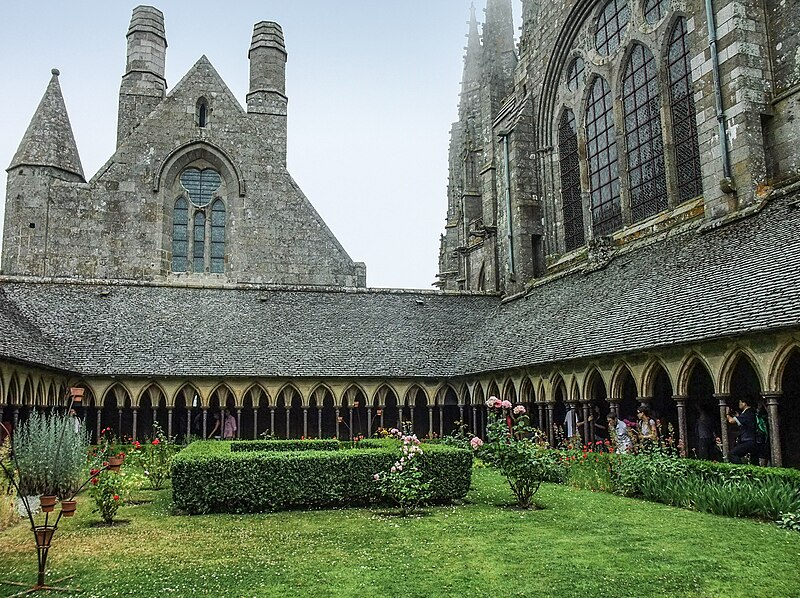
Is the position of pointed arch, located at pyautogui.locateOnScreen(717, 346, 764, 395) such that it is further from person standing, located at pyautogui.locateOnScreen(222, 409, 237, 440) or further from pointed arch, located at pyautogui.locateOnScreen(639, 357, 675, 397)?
person standing, located at pyautogui.locateOnScreen(222, 409, 237, 440)

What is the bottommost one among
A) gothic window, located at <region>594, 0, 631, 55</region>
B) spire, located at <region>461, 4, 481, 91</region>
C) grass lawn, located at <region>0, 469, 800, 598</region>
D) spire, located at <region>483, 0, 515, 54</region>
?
grass lawn, located at <region>0, 469, 800, 598</region>

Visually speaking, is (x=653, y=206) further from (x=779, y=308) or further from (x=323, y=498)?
(x=323, y=498)

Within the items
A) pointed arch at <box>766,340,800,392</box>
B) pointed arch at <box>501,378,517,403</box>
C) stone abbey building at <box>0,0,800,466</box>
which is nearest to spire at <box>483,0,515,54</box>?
stone abbey building at <box>0,0,800,466</box>

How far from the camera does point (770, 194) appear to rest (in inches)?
629

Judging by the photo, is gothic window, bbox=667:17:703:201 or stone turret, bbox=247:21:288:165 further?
stone turret, bbox=247:21:288:165

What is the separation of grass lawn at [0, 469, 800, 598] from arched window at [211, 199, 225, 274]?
21097 mm

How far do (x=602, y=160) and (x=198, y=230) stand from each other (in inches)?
697

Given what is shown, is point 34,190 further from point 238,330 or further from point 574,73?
point 574,73

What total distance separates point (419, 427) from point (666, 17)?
15.2 m

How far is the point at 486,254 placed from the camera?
3180cm

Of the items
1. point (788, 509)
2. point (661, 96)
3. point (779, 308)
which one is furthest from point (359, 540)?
point (661, 96)

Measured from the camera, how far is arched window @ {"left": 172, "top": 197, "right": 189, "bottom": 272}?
32281 mm

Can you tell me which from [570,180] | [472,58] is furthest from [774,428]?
[472,58]

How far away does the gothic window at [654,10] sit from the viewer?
2108cm
